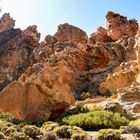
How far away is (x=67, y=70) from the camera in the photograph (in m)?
40.1

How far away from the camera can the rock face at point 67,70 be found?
97.9 ft

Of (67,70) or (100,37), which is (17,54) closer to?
(100,37)

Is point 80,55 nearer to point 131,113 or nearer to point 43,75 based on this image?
point 43,75

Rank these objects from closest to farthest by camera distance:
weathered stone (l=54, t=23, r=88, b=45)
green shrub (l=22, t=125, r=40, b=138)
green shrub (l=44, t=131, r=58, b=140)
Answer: green shrub (l=44, t=131, r=58, b=140), green shrub (l=22, t=125, r=40, b=138), weathered stone (l=54, t=23, r=88, b=45)

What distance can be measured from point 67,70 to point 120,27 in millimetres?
34181

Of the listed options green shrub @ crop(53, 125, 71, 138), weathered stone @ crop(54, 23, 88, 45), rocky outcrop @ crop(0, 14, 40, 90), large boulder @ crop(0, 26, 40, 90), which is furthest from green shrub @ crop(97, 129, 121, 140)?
weathered stone @ crop(54, 23, 88, 45)

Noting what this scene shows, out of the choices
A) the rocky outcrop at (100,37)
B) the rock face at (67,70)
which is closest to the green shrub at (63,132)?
the rock face at (67,70)

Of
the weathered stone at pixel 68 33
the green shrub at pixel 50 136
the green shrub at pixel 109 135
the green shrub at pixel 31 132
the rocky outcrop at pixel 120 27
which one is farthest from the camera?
the weathered stone at pixel 68 33

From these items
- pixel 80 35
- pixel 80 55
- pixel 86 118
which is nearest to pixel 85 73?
pixel 80 55

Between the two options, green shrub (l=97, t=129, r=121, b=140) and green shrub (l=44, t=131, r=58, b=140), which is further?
green shrub (l=44, t=131, r=58, b=140)

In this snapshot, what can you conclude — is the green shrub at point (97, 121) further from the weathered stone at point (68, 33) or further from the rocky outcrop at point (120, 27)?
the weathered stone at point (68, 33)

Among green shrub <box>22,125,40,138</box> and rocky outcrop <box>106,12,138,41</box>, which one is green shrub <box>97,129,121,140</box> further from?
rocky outcrop <box>106,12,138,41</box>

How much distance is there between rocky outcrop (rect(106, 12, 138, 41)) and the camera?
232 ft

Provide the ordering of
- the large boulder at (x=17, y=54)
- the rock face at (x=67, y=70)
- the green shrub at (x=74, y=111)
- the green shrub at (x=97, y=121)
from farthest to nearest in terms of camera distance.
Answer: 1. the large boulder at (x=17, y=54)
2. the rock face at (x=67, y=70)
3. the green shrub at (x=74, y=111)
4. the green shrub at (x=97, y=121)
